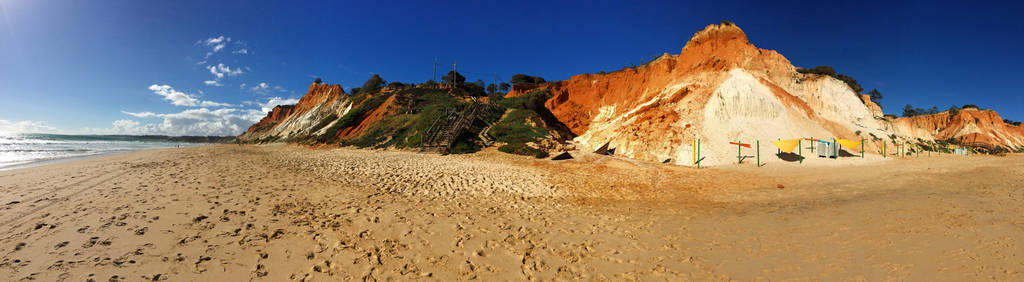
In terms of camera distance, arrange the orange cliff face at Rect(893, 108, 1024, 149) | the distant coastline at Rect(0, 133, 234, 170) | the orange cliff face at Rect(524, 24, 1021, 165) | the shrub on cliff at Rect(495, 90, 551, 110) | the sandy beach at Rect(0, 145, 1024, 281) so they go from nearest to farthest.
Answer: the sandy beach at Rect(0, 145, 1024, 281) → the distant coastline at Rect(0, 133, 234, 170) → the orange cliff face at Rect(524, 24, 1021, 165) → the shrub on cliff at Rect(495, 90, 551, 110) → the orange cliff face at Rect(893, 108, 1024, 149)

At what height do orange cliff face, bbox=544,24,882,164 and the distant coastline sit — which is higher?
orange cliff face, bbox=544,24,882,164

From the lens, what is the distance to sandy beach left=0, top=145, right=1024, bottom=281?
3955 mm

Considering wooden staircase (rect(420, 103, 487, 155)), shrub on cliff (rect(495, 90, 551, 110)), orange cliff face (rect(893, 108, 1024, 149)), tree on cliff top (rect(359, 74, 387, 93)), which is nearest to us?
wooden staircase (rect(420, 103, 487, 155))

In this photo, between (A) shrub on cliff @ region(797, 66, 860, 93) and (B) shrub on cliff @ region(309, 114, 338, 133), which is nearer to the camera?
(A) shrub on cliff @ region(797, 66, 860, 93)

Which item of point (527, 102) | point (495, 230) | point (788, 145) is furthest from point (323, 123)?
point (788, 145)

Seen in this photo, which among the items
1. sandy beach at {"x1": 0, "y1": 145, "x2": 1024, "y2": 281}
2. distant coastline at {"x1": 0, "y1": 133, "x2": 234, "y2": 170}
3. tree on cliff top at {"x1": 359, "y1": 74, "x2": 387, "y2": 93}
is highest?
tree on cliff top at {"x1": 359, "y1": 74, "x2": 387, "y2": 93}

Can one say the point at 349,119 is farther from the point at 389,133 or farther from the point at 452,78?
the point at 452,78

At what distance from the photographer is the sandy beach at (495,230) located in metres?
3.96

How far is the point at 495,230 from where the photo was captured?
19.2ft

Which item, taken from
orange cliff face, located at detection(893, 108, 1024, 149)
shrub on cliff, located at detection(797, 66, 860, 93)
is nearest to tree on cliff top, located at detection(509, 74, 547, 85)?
shrub on cliff, located at detection(797, 66, 860, 93)

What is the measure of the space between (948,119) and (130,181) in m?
81.0

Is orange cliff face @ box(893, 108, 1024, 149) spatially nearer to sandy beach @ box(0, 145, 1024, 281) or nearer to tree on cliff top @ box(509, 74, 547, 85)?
tree on cliff top @ box(509, 74, 547, 85)

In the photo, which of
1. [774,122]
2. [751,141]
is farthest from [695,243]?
[774,122]

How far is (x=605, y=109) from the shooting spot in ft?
102
